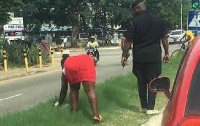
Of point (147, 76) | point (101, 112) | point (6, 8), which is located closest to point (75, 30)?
point (6, 8)

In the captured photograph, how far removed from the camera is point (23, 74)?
868 inches

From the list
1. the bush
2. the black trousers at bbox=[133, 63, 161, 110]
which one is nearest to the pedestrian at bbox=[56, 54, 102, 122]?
the black trousers at bbox=[133, 63, 161, 110]

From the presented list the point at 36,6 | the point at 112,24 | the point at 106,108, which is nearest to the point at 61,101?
the point at 106,108

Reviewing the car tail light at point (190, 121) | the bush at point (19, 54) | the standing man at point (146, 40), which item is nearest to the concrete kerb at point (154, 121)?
the standing man at point (146, 40)

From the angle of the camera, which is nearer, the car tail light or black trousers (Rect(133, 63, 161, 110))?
the car tail light

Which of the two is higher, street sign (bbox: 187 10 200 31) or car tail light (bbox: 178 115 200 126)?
street sign (bbox: 187 10 200 31)

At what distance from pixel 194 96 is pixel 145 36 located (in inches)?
205

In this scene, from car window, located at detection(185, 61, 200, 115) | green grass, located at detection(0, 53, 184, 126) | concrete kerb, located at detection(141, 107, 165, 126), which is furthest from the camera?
concrete kerb, located at detection(141, 107, 165, 126)

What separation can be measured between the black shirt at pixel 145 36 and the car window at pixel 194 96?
506cm

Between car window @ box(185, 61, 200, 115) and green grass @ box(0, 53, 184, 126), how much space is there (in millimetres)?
4217

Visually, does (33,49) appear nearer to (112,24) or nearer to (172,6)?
(112,24)

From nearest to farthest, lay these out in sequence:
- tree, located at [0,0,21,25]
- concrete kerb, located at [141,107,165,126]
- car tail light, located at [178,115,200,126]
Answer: car tail light, located at [178,115,200,126], concrete kerb, located at [141,107,165,126], tree, located at [0,0,21,25]

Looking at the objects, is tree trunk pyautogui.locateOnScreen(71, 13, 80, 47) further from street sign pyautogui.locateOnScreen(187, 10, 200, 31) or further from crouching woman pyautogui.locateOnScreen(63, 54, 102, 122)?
crouching woman pyautogui.locateOnScreen(63, 54, 102, 122)

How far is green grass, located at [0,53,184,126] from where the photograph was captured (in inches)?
288
